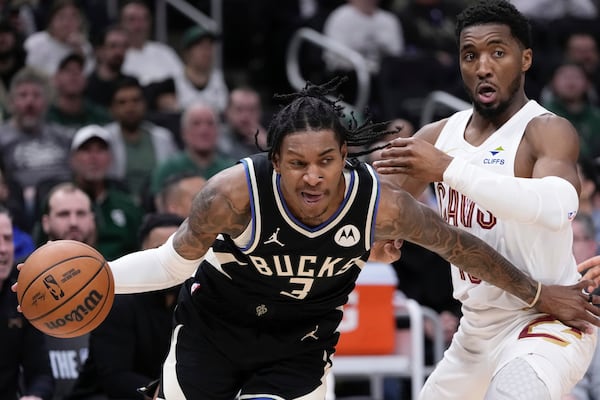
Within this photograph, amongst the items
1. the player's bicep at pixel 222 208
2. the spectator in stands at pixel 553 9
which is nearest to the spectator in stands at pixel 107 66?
the spectator in stands at pixel 553 9

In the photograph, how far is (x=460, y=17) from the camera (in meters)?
4.76

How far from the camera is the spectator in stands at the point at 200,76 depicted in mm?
9969

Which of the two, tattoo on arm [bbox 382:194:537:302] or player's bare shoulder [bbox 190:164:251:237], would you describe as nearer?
player's bare shoulder [bbox 190:164:251:237]

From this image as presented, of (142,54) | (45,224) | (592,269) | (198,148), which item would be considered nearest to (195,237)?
(592,269)

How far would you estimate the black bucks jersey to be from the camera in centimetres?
424

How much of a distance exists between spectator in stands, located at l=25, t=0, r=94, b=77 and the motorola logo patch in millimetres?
6081

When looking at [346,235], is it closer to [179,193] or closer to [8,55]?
[179,193]

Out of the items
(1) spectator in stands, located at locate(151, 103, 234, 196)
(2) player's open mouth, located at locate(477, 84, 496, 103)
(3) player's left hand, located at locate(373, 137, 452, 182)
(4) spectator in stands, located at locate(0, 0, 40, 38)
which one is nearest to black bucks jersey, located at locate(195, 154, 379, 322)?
(3) player's left hand, located at locate(373, 137, 452, 182)

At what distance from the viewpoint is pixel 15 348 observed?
5.89 meters

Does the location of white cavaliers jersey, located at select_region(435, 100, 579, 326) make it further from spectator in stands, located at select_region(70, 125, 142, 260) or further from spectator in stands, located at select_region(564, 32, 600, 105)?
spectator in stands, located at select_region(564, 32, 600, 105)

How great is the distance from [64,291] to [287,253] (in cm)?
91

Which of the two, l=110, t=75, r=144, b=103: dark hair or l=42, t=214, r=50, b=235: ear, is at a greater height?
l=110, t=75, r=144, b=103: dark hair

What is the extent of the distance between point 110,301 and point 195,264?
0.38 metres

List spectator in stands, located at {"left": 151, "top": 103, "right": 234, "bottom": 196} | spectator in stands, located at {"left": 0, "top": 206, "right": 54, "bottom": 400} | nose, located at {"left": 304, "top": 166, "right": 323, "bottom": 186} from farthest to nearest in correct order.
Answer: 1. spectator in stands, located at {"left": 151, "top": 103, "right": 234, "bottom": 196}
2. spectator in stands, located at {"left": 0, "top": 206, "right": 54, "bottom": 400}
3. nose, located at {"left": 304, "top": 166, "right": 323, "bottom": 186}
